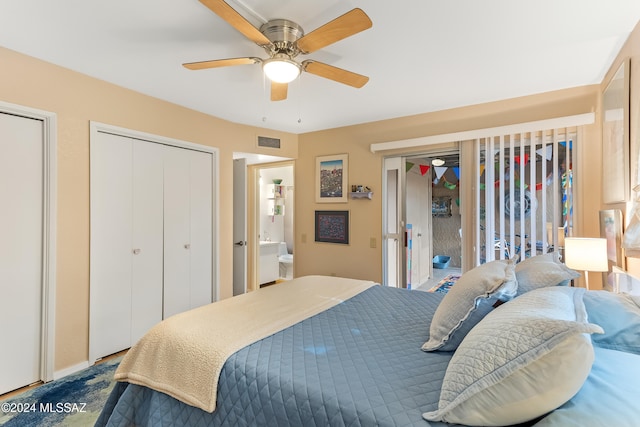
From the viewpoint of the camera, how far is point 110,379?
2281mm

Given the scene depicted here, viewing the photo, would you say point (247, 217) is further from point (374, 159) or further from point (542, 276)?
point (542, 276)

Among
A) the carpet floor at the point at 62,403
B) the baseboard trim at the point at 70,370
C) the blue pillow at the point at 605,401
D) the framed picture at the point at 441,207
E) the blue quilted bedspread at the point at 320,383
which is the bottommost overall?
the carpet floor at the point at 62,403

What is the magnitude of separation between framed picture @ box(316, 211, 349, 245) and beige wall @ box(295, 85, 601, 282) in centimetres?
8

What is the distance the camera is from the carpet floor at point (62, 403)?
182 cm

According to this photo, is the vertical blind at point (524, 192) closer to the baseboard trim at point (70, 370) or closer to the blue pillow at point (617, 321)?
the blue pillow at point (617, 321)

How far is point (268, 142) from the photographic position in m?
4.05

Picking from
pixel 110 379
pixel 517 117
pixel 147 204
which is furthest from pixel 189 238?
pixel 517 117

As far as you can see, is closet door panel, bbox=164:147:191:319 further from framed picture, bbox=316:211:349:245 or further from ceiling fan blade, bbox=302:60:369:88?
ceiling fan blade, bbox=302:60:369:88

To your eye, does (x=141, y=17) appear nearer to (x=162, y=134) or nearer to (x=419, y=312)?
(x=162, y=134)

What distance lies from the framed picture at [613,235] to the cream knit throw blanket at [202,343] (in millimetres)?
1910

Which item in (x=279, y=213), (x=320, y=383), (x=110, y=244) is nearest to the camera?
(x=320, y=383)

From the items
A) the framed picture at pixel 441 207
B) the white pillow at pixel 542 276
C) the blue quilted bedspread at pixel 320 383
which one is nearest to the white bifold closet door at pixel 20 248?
the blue quilted bedspread at pixel 320 383

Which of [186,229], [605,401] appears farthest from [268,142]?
[605,401]

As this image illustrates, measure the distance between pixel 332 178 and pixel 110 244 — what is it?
100 inches
